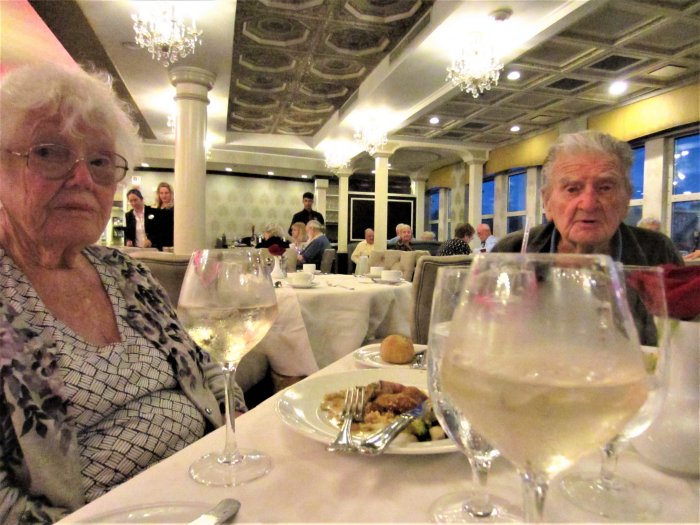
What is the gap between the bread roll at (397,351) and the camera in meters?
0.93

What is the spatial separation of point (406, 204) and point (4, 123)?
12904 mm

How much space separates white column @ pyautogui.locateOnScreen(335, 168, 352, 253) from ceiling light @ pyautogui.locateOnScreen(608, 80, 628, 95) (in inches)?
247

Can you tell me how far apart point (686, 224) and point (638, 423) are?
7.47 m

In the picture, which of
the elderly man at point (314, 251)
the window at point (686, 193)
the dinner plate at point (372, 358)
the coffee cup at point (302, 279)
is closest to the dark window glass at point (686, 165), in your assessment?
the window at point (686, 193)

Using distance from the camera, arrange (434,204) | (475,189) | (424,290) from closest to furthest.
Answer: (424,290) → (475,189) → (434,204)

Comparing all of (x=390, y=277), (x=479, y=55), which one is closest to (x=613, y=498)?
(x=390, y=277)

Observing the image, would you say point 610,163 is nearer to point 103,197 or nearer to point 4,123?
point 103,197

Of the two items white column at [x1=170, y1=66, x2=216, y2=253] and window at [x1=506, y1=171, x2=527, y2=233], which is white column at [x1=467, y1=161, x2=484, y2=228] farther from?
white column at [x1=170, y1=66, x2=216, y2=253]

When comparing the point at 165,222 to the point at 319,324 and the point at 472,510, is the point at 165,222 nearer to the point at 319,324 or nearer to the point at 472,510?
the point at 319,324

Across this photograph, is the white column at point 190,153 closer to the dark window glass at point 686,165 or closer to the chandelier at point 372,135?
the chandelier at point 372,135

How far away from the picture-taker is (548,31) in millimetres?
4273

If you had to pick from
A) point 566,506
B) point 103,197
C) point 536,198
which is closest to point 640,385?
point 566,506

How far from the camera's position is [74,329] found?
882 millimetres

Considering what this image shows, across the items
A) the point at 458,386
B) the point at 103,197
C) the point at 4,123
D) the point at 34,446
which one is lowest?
the point at 34,446
